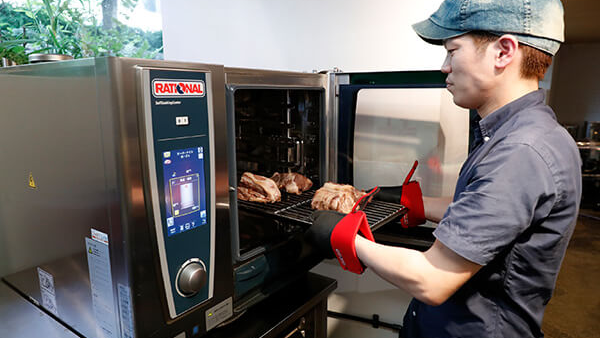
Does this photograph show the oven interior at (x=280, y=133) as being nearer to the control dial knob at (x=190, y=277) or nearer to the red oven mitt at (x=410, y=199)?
the red oven mitt at (x=410, y=199)

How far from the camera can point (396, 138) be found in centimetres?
185

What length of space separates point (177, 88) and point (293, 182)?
0.83 meters

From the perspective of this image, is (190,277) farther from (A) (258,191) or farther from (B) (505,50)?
(B) (505,50)

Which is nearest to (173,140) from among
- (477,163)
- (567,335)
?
(477,163)

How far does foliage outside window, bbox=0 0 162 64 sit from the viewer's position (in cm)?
204

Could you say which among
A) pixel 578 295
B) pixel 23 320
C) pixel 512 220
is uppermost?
pixel 512 220

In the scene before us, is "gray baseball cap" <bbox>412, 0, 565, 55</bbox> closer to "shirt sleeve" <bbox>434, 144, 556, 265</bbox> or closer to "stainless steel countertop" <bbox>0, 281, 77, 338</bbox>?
"shirt sleeve" <bbox>434, 144, 556, 265</bbox>

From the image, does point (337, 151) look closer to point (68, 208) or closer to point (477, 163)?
point (477, 163)

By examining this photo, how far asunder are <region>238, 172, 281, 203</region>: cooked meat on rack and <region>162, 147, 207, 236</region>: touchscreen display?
1.63 ft

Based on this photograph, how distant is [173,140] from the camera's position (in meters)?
0.87

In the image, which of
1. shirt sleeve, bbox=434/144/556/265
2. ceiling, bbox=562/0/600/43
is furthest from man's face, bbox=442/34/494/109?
ceiling, bbox=562/0/600/43

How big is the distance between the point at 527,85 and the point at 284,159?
37.7 inches

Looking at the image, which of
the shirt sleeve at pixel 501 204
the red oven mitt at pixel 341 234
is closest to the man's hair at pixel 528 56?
the shirt sleeve at pixel 501 204

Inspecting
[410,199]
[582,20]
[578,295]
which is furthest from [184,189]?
[582,20]
